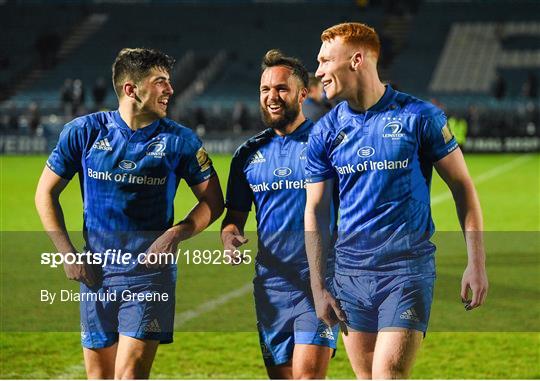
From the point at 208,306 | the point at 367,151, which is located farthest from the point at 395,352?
the point at 208,306

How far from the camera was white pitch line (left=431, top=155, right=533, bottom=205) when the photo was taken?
61.9 feet

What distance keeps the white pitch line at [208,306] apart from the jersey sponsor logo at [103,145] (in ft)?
13.0

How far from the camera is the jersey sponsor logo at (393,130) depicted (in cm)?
447

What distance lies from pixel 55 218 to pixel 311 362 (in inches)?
53.9

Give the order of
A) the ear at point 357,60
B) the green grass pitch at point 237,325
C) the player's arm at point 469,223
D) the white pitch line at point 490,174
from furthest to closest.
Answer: the white pitch line at point 490,174
the green grass pitch at point 237,325
the ear at point 357,60
the player's arm at point 469,223

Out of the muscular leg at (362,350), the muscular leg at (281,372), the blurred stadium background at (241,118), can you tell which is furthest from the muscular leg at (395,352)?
the blurred stadium background at (241,118)

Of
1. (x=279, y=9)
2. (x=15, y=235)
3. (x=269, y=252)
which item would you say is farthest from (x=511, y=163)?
(x=269, y=252)

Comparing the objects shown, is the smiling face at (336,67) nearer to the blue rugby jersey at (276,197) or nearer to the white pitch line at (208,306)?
the blue rugby jersey at (276,197)

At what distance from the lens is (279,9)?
47.3 meters

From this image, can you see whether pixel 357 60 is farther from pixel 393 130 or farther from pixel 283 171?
pixel 283 171

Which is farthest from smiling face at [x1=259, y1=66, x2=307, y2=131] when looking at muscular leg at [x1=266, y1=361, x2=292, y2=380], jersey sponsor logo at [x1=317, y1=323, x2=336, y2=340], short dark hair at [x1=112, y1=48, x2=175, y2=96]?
muscular leg at [x1=266, y1=361, x2=292, y2=380]

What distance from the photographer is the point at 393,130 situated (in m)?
4.49

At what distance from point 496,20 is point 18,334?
4008 cm

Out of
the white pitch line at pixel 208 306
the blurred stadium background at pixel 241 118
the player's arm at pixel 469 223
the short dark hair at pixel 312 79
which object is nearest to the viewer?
the player's arm at pixel 469 223
